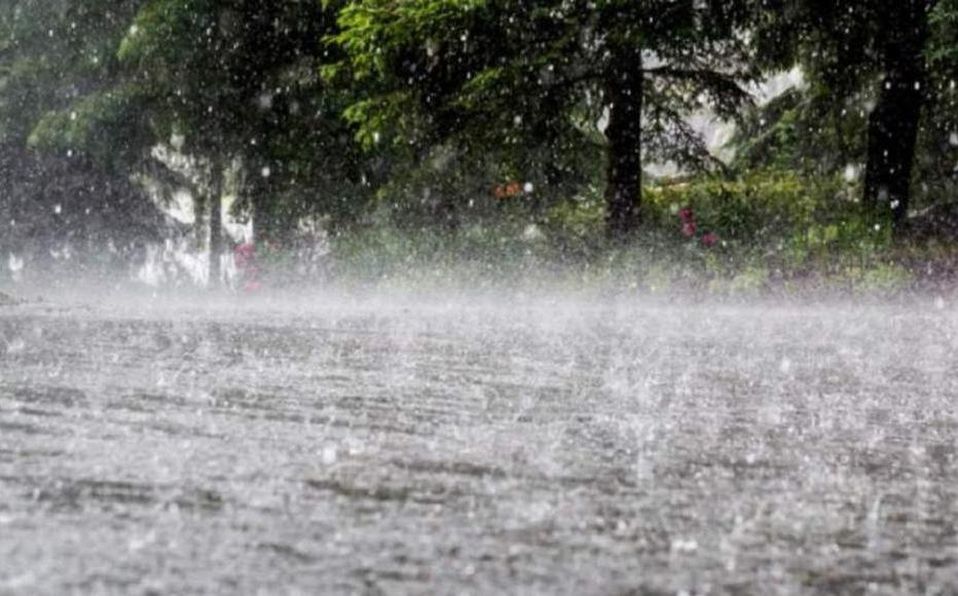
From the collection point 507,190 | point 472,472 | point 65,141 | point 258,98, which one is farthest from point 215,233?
point 472,472

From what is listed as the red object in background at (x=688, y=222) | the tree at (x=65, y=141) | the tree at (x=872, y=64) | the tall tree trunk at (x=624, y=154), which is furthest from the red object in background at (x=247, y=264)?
the tree at (x=872, y=64)

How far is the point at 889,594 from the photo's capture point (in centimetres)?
206

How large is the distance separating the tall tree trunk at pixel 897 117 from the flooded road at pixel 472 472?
9538 mm

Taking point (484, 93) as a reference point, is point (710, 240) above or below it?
below

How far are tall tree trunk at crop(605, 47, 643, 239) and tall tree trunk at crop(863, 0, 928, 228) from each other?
2787 millimetres

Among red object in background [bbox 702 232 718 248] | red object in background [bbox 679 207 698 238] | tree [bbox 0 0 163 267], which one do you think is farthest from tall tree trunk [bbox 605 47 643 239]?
tree [bbox 0 0 163 267]

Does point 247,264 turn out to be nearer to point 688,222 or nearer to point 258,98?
point 258,98

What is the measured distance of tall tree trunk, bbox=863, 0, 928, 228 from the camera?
52.0 ft

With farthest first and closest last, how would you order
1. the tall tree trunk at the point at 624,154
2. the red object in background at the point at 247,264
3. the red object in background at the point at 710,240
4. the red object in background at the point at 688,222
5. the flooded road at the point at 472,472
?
the red object in background at the point at 247,264
the tall tree trunk at the point at 624,154
the red object in background at the point at 688,222
the red object in background at the point at 710,240
the flooded road at the point at 472,472

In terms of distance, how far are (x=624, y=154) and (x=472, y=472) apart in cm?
1453

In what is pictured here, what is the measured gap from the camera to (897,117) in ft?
54.3

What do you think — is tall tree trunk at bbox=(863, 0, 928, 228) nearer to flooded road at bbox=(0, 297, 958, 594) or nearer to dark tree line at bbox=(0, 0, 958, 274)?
dark tree line at bbox=(0, 0, 958, 274)

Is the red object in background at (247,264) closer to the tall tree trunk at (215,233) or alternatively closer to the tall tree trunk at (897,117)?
the tall tree trunk at (215,233)

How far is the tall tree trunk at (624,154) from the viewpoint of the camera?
1712 cm
